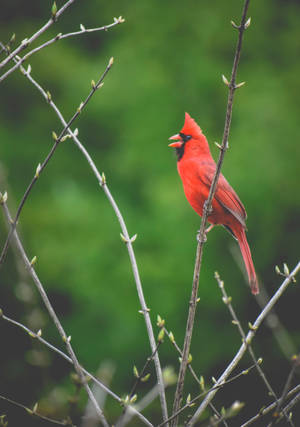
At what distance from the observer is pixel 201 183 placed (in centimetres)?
367

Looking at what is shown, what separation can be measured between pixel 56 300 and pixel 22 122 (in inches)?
144

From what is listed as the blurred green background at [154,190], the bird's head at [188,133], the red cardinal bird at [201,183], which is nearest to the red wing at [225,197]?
the red cardinal bird at [201,183]

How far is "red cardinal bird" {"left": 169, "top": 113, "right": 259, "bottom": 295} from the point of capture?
3674mm

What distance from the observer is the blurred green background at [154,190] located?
6.89m

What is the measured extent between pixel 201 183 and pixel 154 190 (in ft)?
11.3

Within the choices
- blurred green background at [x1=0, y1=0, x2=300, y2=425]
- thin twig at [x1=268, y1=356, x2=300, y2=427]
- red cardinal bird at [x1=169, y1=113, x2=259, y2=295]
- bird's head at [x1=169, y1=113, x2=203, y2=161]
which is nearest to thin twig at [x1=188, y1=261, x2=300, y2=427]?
thin twig at [x1=268, y1=356, x2=300, y2=427]

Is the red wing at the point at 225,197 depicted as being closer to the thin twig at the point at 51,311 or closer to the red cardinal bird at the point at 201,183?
the red cardinal bird at the point at 201,183

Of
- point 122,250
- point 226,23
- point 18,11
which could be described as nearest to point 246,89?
point 226,23

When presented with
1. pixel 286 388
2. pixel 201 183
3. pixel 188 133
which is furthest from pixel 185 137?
pixel 286 388

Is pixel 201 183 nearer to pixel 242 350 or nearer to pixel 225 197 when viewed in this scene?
pixel 225 197

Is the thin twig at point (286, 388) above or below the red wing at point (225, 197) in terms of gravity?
below

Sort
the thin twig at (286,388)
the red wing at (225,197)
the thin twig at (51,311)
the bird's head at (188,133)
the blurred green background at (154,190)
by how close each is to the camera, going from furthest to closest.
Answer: the blurred green background at (154,190) → the bird's head at (188,133) → the red wing at (225,197) → the thin twig at (51,311) → the thin twig at (286,388)

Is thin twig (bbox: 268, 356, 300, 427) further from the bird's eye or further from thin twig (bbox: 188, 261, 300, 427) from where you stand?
the bird's eye

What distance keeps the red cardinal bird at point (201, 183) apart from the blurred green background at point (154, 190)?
2828 millimetres
